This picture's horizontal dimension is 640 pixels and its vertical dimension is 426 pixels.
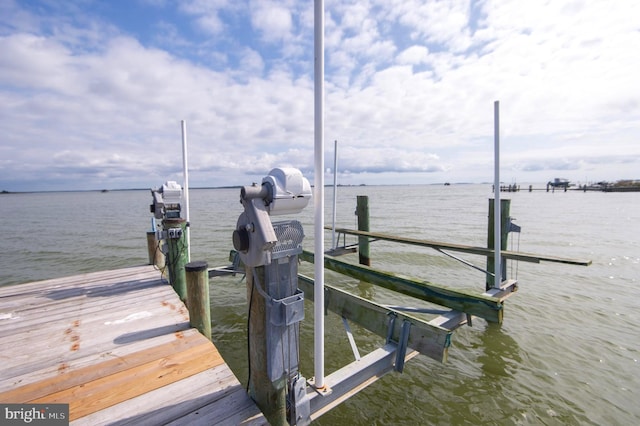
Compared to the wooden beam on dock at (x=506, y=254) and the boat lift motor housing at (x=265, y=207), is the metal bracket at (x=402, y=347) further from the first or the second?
the wooden beam on dock at (x=506, y=254)

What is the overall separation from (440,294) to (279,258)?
3074mm

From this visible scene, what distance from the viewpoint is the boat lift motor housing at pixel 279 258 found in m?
2.24

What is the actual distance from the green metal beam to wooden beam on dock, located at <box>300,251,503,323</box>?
1242 millimetres

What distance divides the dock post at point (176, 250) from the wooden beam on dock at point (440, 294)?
10.9ft

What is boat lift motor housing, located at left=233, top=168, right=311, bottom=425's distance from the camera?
2238 mm

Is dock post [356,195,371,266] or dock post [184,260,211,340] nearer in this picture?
dock post [184,260,211,340]

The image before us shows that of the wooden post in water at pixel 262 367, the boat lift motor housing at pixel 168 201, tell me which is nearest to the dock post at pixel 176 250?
the boat lift motor housing at pixel 168 201

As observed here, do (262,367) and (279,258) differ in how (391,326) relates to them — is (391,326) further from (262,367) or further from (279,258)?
(279,258)

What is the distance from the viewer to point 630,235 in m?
15.7

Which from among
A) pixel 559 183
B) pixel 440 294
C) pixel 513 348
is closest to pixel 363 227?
pixel 513 348

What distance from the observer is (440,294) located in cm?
442

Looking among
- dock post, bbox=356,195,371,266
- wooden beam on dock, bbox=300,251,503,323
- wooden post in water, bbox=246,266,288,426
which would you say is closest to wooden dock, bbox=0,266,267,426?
wooden post in water, bbox=246,266,288,426

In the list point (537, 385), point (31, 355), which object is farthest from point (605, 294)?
point (31, 355)

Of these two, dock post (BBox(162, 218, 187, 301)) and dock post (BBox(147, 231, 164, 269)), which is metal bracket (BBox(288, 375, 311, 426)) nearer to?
dock post (BBox(162, 218, 187, 301))
